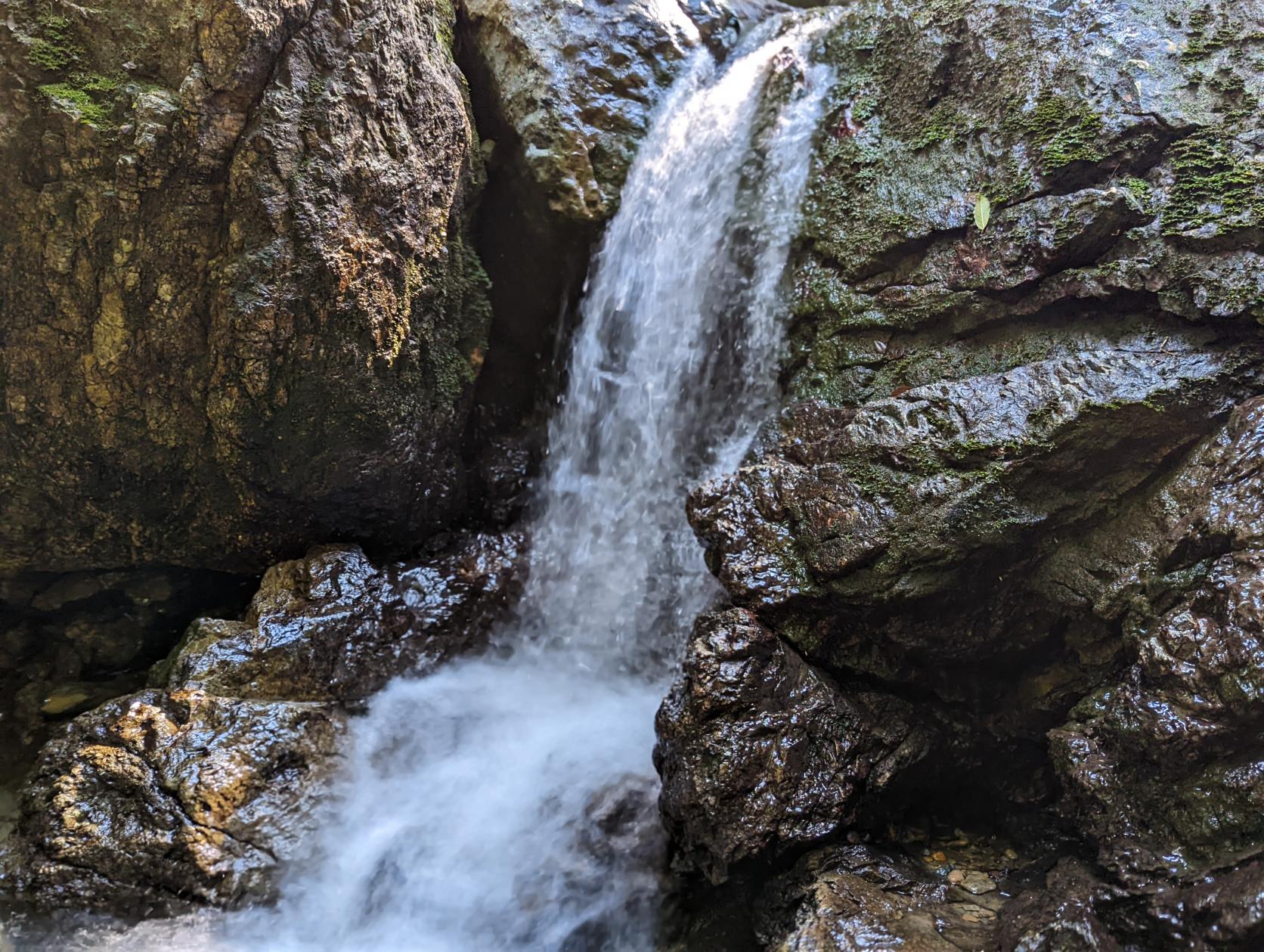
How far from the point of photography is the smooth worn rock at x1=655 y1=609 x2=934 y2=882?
10.8 feet

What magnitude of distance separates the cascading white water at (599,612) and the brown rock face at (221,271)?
118 cm

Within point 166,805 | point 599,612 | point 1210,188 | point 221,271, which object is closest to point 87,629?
point 166,805

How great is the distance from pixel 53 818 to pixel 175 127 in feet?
10.5

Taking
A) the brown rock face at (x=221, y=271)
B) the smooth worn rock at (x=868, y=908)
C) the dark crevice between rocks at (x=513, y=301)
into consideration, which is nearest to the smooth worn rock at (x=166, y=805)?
the brown rock face at (x=221, y=271)

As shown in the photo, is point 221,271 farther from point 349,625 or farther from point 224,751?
point 224,751

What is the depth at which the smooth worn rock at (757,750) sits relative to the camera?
10.8 ft

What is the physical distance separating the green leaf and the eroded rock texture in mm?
21

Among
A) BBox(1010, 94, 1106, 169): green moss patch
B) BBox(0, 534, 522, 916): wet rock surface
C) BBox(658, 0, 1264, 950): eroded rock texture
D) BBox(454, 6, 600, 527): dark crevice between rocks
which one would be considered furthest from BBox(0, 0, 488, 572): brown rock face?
BBox(1010, 94, 1106, 169): green moss patch

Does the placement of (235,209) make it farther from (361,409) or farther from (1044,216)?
(1044,216)

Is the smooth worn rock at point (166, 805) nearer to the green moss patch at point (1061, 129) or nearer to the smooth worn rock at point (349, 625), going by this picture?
the smooth worn rock at point (349, 625)

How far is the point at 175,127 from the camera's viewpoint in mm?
3363

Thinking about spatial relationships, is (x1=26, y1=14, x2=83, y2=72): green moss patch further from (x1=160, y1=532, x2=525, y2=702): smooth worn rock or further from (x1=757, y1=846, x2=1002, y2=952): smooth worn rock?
(x1=757, y1=846, x2=1002, y2=952): smooth worn rock

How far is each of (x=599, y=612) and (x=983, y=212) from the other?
10.9ft

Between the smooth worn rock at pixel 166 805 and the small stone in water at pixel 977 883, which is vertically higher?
the small stone in water at pixel 977 883
